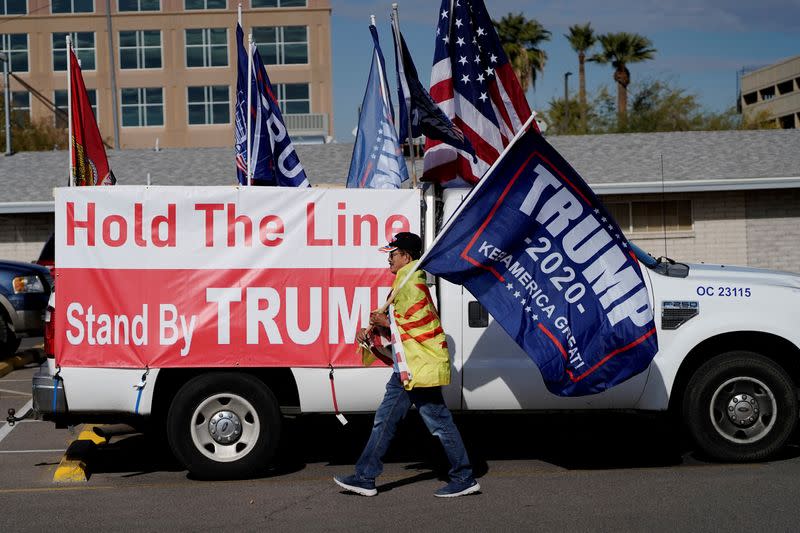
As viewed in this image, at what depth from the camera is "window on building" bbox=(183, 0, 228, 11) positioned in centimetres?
5850

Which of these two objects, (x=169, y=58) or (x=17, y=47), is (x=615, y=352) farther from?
(x=17, y=47)

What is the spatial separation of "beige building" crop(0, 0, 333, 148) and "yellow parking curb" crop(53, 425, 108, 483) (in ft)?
160

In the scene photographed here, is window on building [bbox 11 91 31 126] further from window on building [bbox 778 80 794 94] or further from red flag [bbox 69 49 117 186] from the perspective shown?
window on building [bbox 778 80 794 94]

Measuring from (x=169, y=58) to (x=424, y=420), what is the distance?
176 feet

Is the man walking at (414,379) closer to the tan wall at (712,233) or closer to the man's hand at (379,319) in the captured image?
the man's hand at (379,319)

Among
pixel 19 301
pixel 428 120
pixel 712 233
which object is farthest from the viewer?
pixel 712 233

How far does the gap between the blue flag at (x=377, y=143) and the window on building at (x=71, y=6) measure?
50771 mm

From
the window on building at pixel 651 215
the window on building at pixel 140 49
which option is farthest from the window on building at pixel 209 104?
the window on building at pixel 651 215

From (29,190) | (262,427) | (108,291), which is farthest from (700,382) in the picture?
(29,190)

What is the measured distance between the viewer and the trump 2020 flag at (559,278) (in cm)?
699

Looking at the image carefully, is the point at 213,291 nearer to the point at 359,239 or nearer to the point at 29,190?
the point at 359,239

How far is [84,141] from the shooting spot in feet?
34.2

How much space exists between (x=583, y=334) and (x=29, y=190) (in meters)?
20.2

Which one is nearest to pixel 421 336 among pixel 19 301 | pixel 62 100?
pixel 19 301
